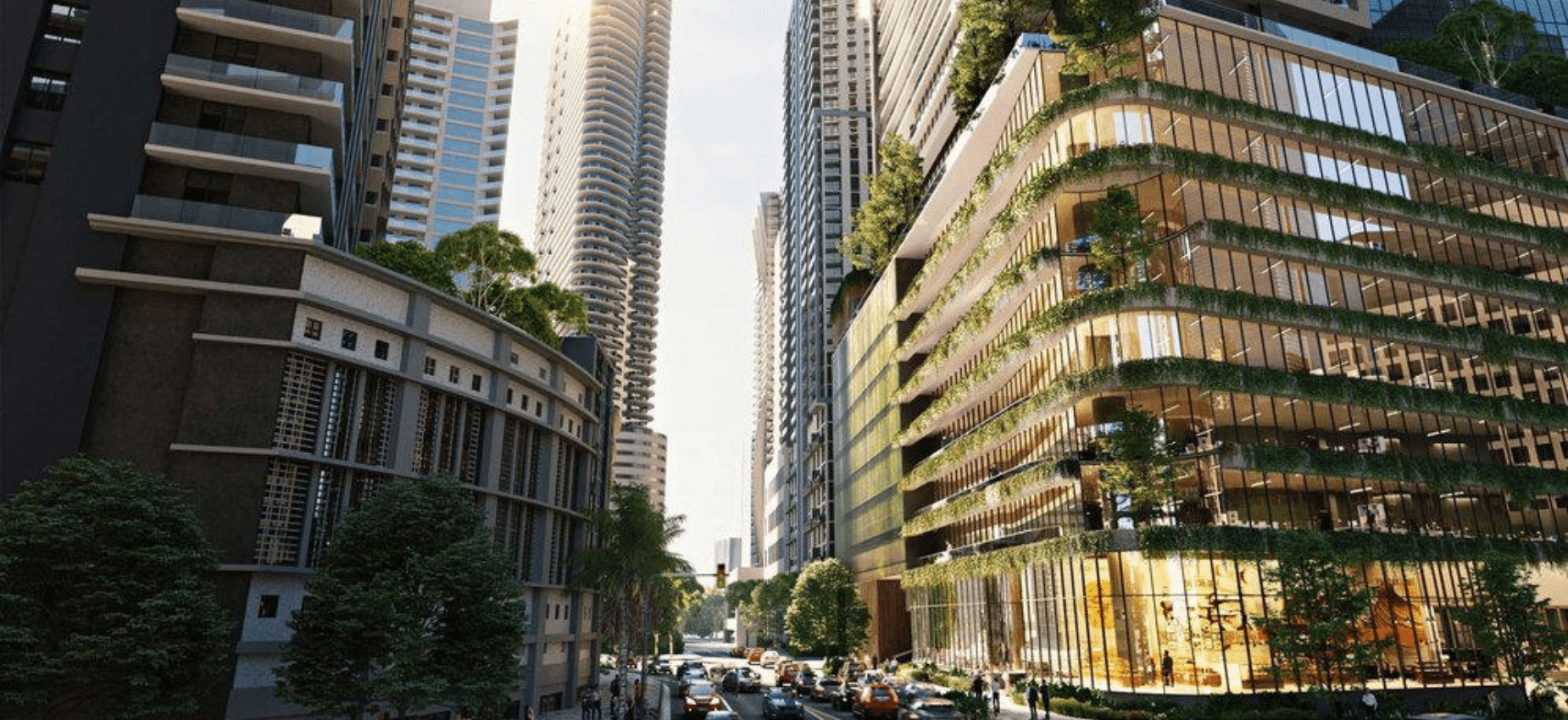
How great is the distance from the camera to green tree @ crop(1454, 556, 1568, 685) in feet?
113

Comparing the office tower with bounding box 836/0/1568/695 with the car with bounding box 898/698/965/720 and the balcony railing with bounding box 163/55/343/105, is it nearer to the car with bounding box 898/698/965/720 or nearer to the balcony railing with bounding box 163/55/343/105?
the car with bounding box 898/698/965/720

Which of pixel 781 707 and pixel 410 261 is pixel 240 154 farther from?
pixel 781 707

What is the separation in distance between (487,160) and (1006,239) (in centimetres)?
13308

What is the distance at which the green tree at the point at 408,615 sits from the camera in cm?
2484

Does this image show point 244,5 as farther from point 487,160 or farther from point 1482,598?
point 487,160

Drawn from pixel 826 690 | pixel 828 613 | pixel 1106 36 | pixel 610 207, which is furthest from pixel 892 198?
pixel 610 207

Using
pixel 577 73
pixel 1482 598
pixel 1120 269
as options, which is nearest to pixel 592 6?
pixel 577 73

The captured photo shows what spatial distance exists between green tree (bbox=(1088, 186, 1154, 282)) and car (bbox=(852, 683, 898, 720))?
22.5m

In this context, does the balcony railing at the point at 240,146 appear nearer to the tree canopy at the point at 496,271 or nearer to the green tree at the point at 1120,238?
the tree canopy at the point at 496,271

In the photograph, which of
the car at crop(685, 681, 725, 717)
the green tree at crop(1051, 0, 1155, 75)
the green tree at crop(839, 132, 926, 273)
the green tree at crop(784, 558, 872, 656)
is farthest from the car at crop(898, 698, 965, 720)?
the green tree at crop(839, 132, 926, 273)

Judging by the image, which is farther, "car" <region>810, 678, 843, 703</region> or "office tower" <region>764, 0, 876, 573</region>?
"office tower" <region>764, 0, 876, 573</region>

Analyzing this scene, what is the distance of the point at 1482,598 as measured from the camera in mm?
36312

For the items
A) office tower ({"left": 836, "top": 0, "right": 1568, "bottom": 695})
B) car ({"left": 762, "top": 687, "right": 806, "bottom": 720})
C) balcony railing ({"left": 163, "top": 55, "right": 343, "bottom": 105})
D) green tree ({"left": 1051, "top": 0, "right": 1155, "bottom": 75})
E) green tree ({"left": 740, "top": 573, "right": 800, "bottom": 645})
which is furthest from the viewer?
green tree ({"left": 740, "top": 573, "right": 800, "bottom": 645})

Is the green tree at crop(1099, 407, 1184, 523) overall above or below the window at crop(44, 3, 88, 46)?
below
